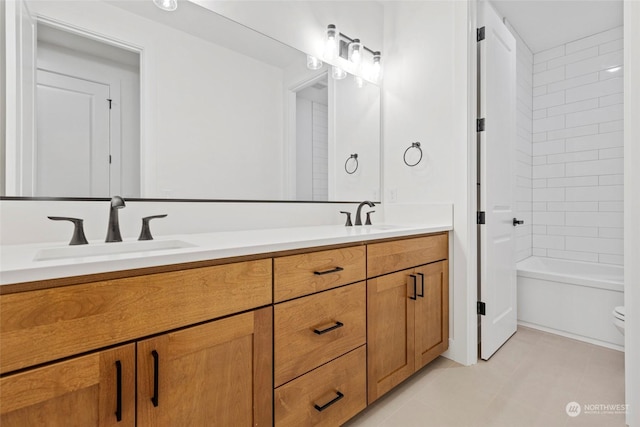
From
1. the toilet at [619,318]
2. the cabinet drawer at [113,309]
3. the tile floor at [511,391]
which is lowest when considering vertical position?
the tile floor at [511,391]

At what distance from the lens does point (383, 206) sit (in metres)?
2.34

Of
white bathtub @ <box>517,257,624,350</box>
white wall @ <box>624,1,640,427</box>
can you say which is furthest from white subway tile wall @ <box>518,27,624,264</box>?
white wall @ <box>624,1,640,427</box>

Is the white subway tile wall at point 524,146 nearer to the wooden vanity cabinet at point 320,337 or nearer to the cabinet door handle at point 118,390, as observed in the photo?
the wooden vanity cabinet at point 320,337

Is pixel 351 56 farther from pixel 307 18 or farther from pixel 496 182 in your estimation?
pixel 496 182

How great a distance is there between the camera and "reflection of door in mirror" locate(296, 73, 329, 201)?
6.24 ft

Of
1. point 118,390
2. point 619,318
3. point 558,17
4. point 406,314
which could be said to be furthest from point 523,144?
point 118,390

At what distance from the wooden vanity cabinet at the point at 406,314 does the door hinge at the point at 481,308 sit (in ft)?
0.77

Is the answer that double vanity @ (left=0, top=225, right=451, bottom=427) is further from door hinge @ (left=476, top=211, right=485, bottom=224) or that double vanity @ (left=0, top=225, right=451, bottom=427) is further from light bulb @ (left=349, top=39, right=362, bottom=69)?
light bulb @ (left=349, top=39, right=362, bottom=69)

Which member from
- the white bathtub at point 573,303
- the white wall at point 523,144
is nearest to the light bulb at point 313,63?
the white wall at point 523,144

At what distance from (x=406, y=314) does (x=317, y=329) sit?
2.05 ft

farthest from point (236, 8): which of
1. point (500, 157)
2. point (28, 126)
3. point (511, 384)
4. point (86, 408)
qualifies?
point (511, 384)

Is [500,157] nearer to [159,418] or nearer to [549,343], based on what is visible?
[549,343]

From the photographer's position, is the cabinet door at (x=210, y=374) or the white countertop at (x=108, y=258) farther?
the cabinet door at (x=210, y=374)

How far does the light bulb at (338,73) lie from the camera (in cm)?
206
